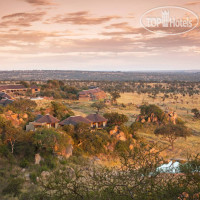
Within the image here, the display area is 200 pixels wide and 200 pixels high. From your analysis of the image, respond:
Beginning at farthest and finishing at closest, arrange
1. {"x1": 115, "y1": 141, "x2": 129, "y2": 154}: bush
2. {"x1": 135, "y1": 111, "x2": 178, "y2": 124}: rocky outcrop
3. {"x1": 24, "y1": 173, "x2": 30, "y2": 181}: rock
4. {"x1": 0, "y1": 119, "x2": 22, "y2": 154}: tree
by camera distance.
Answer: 1. {"x1": 135, "y1": 111, "x2": 178, "y2": 124}: rocky outcrop
2. {"x1": 115, "y1": 141, "x2": 129, "y2": 154}: bush
3. {"x1": 0, "y1": 119, "x2": 22, "y2": 154}: tree
4. {"x1": 24, "y1": 173, "x2": 30, "y2": 181}: rock

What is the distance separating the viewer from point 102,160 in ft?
75.5

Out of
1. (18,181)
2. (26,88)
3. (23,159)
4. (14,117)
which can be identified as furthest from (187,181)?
(26,88)

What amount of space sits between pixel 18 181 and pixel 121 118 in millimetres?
17895

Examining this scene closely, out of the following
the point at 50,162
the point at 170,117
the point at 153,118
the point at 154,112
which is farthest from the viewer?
the point at 170,117

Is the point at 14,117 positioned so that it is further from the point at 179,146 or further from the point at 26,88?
the point at 26,88

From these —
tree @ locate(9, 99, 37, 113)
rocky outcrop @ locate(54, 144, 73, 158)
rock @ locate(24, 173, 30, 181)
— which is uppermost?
tree @ locate(9, 99, 37, 113)

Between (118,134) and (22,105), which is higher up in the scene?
(22,105)

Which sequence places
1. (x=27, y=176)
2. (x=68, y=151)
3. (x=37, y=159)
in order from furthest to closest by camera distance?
(x=68, y=151) < (x=37, y=159) < (x=27, y=176)

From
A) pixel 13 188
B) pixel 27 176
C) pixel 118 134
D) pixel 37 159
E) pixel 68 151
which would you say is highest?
pixel 118 134

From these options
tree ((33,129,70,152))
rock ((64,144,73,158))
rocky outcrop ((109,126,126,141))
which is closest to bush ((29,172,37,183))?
tree ((33,129,70,152))

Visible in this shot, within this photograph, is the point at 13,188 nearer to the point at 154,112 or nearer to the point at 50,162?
the point at 50,162

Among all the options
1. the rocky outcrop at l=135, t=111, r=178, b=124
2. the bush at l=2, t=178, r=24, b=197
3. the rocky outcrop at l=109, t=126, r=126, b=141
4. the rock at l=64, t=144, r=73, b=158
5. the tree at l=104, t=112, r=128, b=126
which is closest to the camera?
the bush at l=2, t=178, r=24, b=197

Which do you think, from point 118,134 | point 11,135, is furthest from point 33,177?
point 118,134

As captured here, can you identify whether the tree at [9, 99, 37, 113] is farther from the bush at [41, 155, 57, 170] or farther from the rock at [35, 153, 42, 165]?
the bush at [41, 155, 57, 170]
